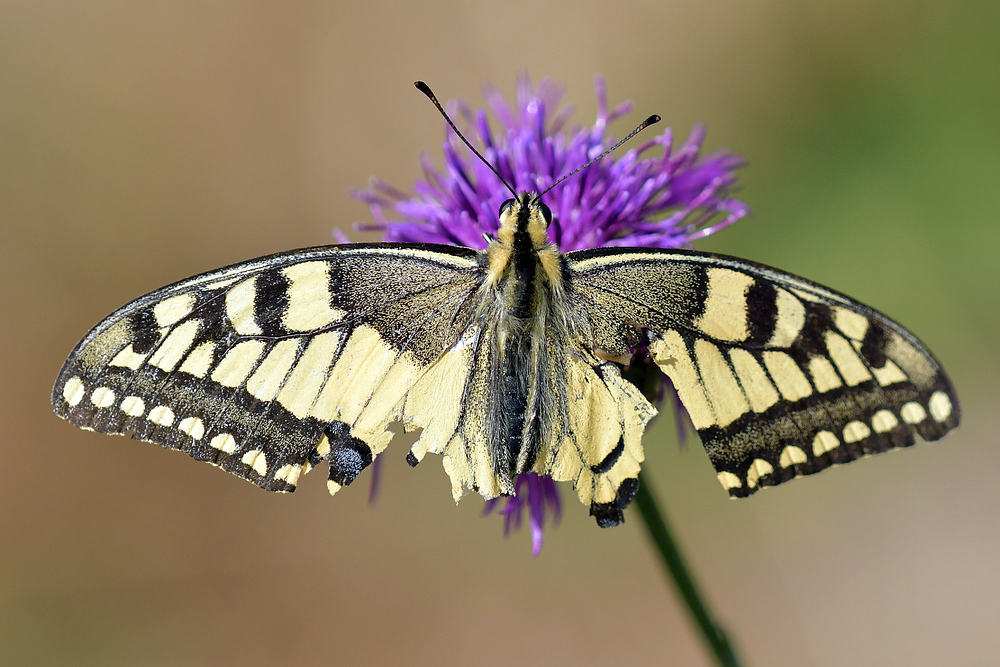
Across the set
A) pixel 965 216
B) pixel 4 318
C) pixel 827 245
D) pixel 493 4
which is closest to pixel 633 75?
pixel 493 4

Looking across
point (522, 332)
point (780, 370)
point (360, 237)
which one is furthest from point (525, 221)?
point (360, 237)

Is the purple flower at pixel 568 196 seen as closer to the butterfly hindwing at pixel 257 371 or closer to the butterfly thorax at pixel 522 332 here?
the butterfly thorax at pixel 522 332

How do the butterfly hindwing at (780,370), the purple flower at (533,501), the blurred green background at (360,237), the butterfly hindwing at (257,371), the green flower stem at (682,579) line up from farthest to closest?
the blurred green background at (360,237) < the purple flower at (533,501) < the green flower stem at (682,579) < the butterfly hindwing at (257,371) < the butterfly hindwing at (780,370)

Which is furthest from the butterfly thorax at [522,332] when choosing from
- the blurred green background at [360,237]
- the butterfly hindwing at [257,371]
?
the blurred green background at [360,237]

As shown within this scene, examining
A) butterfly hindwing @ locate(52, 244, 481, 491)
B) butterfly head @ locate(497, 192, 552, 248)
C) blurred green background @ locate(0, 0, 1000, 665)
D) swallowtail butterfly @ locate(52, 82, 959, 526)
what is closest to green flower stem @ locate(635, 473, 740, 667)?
swallowtail butterfly @ locate(52, 82, 959, 526)

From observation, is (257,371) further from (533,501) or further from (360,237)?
(360,237)
